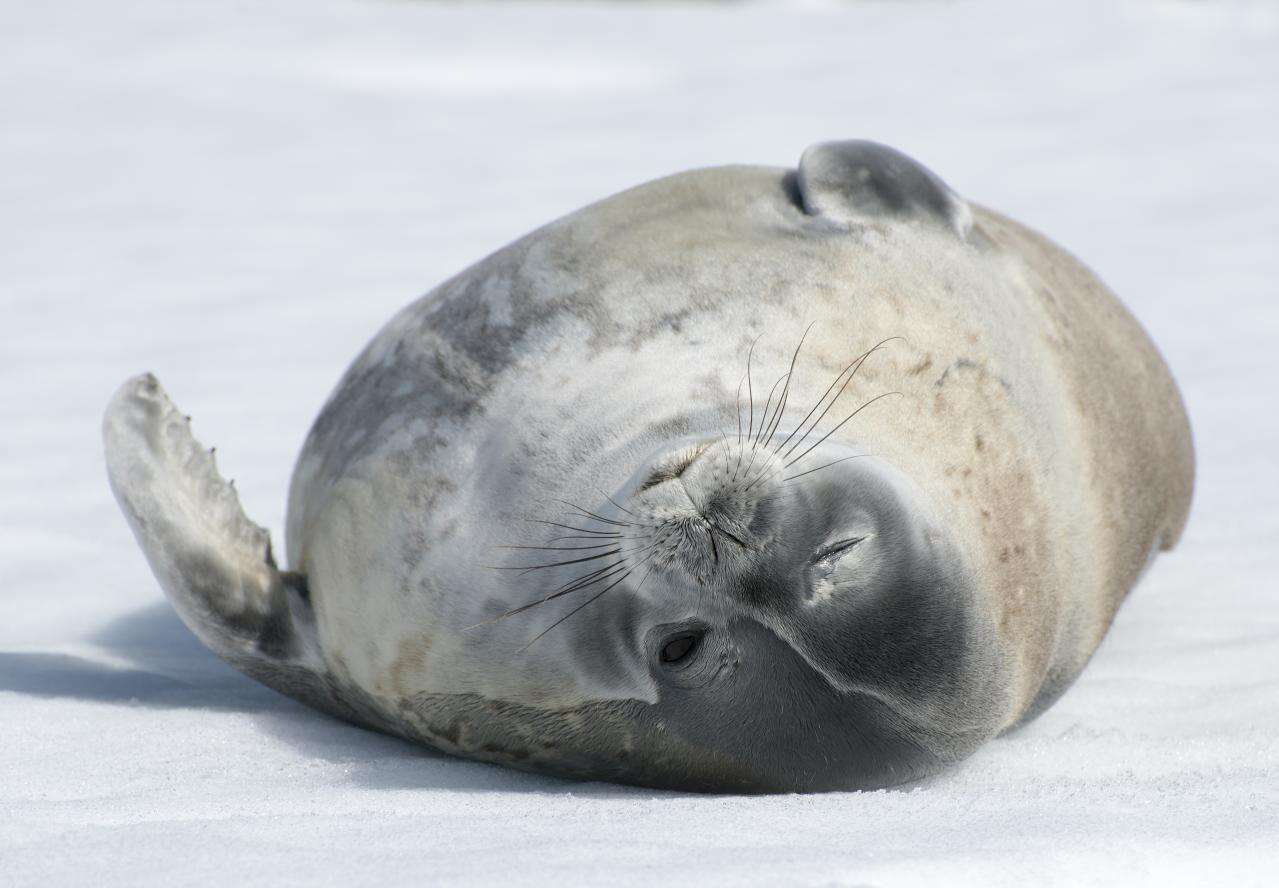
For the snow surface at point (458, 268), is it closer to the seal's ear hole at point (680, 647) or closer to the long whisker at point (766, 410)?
the seal's ear hole at point (680, 647)

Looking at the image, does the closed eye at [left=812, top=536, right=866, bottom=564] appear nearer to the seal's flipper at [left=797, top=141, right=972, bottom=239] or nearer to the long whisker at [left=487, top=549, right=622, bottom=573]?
the long whisker at [left=487, top=549, right=622, bottom=573]

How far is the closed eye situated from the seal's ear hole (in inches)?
9.3

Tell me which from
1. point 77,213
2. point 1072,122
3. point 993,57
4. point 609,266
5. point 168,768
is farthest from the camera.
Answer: point 993,57

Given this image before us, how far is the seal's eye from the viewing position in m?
2.36

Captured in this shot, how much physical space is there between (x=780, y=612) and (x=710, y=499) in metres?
0.19

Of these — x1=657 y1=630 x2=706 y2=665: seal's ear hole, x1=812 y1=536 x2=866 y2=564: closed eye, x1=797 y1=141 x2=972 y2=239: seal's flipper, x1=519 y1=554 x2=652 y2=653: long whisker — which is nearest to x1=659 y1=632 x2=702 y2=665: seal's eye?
x1=657 y1=630 x2=706 y2=665: seal's ear hole

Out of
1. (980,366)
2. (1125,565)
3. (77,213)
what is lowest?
(1125,565)

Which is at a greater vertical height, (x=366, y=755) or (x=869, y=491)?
(x=869, y=491)

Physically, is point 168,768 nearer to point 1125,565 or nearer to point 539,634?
point 539,634

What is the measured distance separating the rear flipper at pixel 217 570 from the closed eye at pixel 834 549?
102 centimetres

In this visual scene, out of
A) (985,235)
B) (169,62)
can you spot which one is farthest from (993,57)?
(985,235)

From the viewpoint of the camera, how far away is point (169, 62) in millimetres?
9922

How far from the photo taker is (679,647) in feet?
7.82

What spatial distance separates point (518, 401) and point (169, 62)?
26.2 feet
